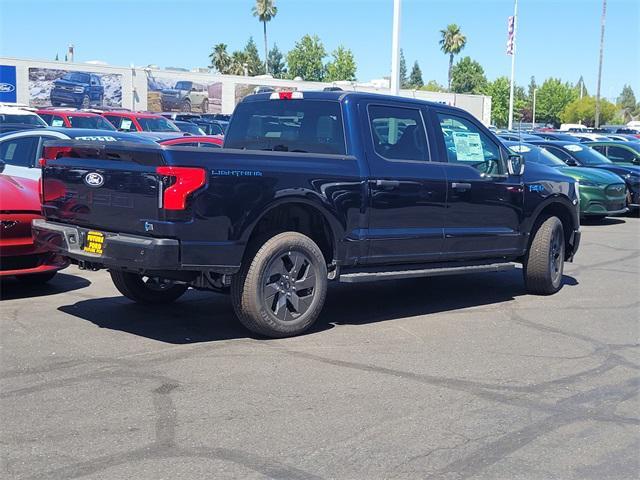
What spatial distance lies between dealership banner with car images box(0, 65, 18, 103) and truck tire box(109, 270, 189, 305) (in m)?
38.5

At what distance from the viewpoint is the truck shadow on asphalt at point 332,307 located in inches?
271

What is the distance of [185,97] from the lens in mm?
50969

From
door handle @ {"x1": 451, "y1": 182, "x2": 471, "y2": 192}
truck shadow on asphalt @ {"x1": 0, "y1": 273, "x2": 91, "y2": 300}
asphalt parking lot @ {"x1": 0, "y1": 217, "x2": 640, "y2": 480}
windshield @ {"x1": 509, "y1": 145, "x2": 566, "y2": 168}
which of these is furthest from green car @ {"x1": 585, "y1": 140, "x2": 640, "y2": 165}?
truck shadow on asphalt @ {"x1": 0, "y1": 273, "x2": 91, "y2": 300}

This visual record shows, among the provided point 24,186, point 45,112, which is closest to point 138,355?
point 24,186

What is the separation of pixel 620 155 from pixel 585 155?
9.06ft

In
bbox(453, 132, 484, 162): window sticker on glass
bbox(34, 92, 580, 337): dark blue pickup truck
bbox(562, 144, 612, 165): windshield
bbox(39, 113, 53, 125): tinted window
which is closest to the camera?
bbox(34, 92, 580, 337): dark blue pickup truck

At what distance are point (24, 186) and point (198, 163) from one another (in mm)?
3285

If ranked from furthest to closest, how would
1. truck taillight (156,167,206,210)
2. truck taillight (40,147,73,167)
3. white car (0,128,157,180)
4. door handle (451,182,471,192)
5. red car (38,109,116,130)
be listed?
1. red car (38,109,116,130)
2. white car (0,128,157,180)
3. door handle (451,182,471,192)
4. truck taillight (40,147,73,167)
5. truck taillight (156,167,206,210)

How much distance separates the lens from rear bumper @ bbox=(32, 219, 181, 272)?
5.81 metres

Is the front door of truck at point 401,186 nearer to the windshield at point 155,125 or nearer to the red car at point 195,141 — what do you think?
the red car at point 195,141

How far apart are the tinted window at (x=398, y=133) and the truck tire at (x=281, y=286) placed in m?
1.22

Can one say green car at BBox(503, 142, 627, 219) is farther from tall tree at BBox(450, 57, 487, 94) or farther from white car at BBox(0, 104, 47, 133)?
tall tree at BBox(450, 57, 487, 94)

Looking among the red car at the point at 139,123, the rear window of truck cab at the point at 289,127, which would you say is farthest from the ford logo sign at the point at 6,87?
the rear window of truck cab at the point at 289,127

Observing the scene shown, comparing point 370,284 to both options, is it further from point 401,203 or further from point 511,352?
point 511,352
